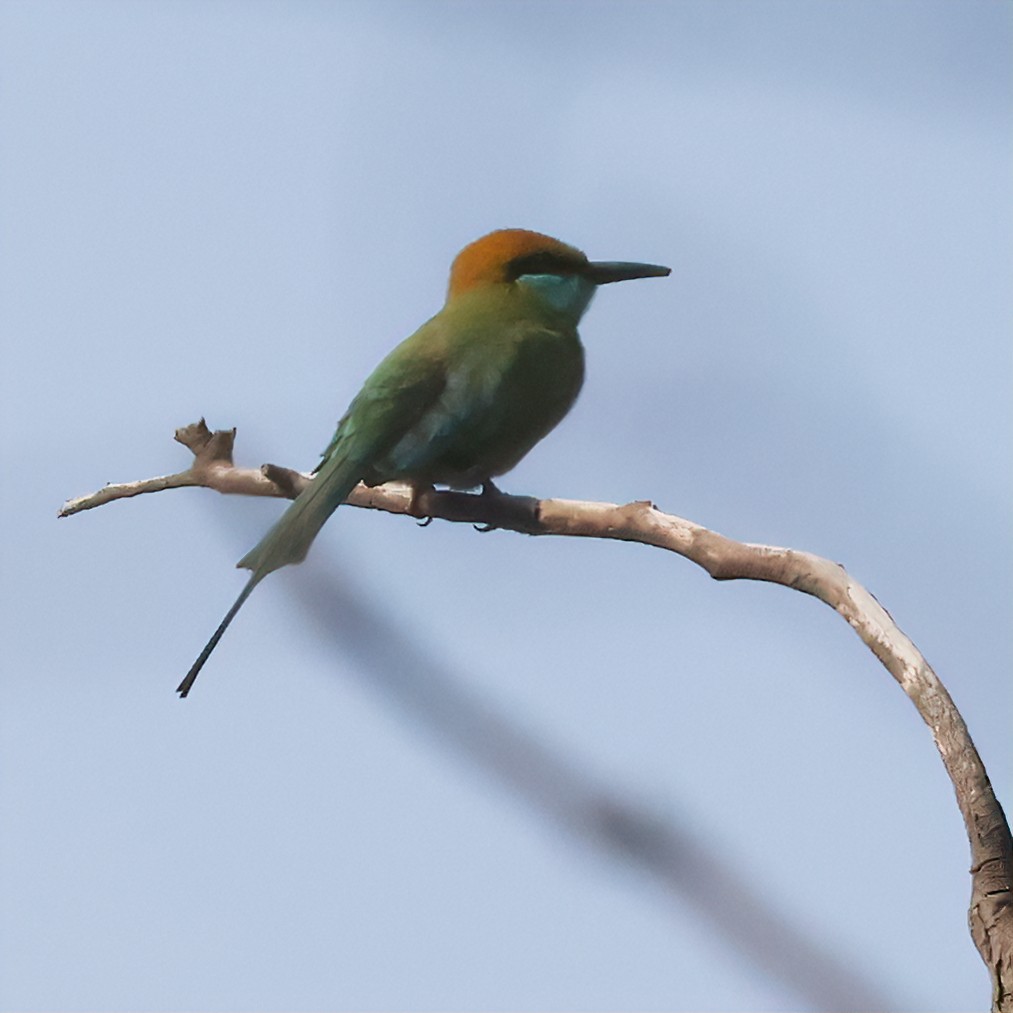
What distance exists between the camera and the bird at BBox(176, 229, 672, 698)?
9.07ft

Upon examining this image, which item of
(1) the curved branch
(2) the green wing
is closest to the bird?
(2) the green wing

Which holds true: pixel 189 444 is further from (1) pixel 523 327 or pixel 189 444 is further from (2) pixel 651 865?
(2) pixel 651 865

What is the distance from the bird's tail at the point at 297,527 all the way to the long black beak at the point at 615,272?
831mm

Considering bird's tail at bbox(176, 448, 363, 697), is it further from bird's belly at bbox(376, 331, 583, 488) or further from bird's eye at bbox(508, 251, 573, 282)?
bird's eye at bbox(508, 251, 573, 282)

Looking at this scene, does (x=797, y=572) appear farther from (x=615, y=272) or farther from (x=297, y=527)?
(x=615, y=272)

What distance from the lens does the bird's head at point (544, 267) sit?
3.23 meters

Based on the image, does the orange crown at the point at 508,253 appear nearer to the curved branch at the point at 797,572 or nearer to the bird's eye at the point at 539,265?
the bird's eye at the point at 539,265

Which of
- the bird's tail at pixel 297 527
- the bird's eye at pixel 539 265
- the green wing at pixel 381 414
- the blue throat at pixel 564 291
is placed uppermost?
the bird's eye at pixel 539 265

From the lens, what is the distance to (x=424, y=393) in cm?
283

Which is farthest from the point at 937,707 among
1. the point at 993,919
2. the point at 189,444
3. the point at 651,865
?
the point at 189,444

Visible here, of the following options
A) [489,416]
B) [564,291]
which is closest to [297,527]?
[489,416]

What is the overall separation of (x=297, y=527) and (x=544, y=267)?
1284 millimetres

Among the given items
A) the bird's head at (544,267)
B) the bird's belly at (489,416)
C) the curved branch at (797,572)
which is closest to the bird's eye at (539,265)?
the bird's head at (544,267)

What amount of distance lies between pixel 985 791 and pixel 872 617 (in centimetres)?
25
